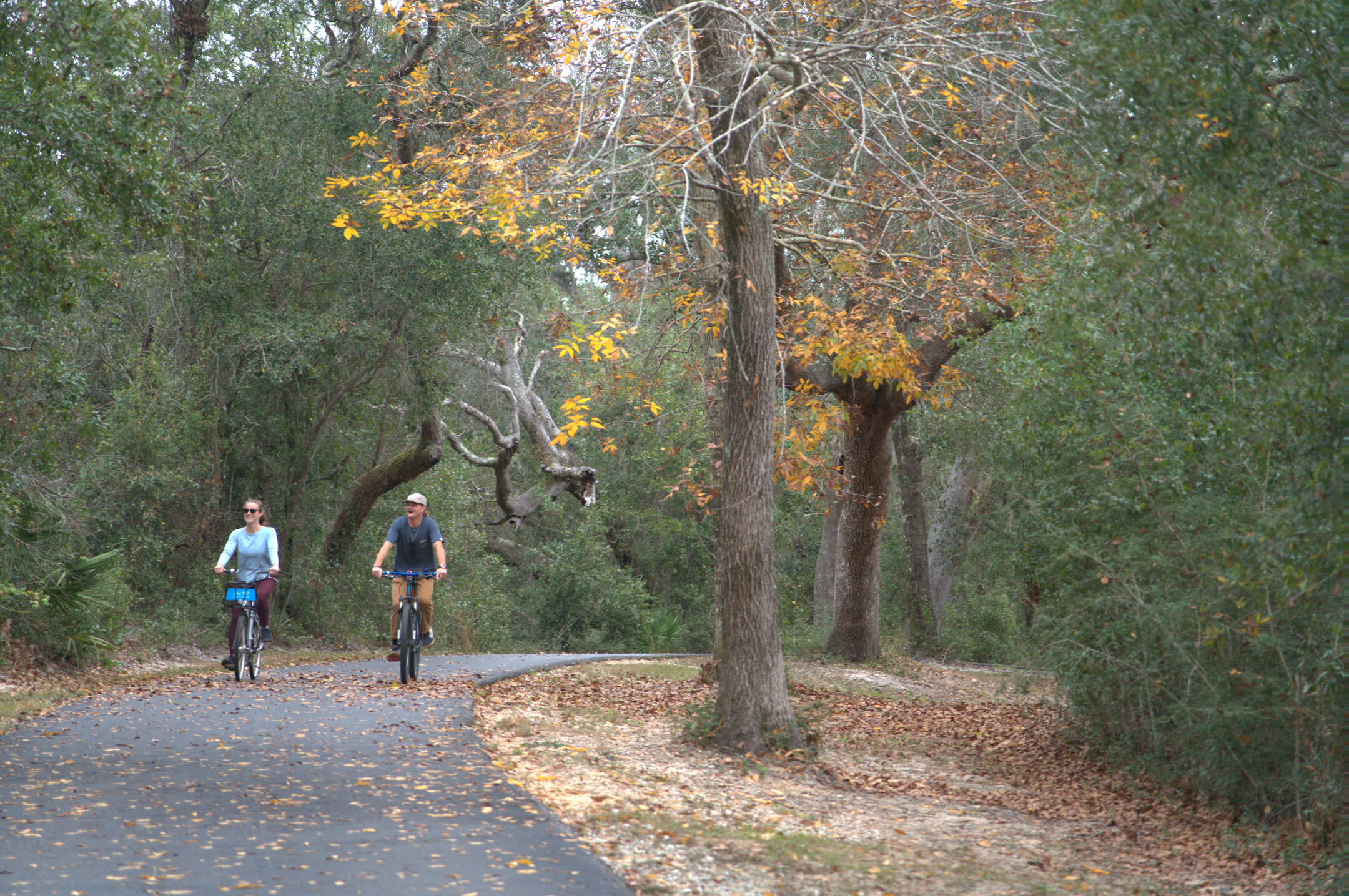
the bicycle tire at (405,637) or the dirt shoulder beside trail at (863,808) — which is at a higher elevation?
the bicycle tire at (405,637)

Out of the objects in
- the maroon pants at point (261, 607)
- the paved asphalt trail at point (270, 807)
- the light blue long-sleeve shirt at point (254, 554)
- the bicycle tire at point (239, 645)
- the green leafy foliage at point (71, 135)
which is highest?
the green leafy foliage at point (71, 135)

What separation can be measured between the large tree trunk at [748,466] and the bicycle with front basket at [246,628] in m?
5.98

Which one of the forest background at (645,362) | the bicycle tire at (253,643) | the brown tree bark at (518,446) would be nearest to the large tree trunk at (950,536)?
the forest background at (645,362)

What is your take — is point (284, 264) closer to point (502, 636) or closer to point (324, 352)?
point (324, 352)

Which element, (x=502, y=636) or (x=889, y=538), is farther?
(x=889, y=538)

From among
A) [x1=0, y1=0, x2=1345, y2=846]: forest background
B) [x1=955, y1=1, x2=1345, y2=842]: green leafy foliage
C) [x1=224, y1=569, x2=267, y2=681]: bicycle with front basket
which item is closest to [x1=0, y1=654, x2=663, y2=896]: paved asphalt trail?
[x1=224, y1=569, x2=267, y2=681]: bicycle with front basket

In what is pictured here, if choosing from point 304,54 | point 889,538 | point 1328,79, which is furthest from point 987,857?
point 889,538

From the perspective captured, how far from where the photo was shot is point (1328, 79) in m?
5.84

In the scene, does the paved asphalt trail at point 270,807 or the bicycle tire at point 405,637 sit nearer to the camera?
the paved asphalt trail at point 270,807

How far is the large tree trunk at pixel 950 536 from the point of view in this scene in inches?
1102

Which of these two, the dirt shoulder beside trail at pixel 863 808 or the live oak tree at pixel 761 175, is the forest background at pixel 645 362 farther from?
the dirt shoulder beside trail at pixel 863 808

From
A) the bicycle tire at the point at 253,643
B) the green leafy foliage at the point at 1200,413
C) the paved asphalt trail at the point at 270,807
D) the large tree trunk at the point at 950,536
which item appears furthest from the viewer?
the large tree trunk at the point at 950,536

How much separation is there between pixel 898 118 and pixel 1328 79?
15.0 feet

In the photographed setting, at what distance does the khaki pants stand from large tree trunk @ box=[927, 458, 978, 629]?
16.7 m
